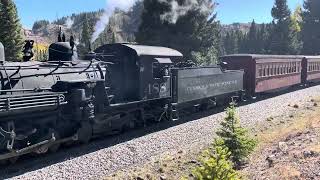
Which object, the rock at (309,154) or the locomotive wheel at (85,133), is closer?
the rock at (309,154)

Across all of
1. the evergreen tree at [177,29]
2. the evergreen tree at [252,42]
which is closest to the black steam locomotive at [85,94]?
the evergreen tree at [177,29]

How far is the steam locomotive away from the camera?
10953 millimetres

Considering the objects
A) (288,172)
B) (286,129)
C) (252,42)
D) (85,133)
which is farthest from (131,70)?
(252,42)

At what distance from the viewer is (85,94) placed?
1273 centimetres

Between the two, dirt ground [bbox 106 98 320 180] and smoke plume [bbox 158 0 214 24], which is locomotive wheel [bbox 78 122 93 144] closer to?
dirt ground [bbox 106 98 320 180]

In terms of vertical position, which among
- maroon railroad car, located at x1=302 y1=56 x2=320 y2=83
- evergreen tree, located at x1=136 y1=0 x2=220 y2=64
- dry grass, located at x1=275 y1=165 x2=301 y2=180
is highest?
evergreen tree, located at x1=136 y1=0 x2=220 y2=64

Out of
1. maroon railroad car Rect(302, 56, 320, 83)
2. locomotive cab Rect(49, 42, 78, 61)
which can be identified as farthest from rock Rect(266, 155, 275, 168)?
maroon railroad car Rect(302, 56, 320, 83)

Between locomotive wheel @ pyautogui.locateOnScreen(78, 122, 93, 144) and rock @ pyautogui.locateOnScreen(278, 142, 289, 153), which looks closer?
rock @ pyautogui.locateOnScreen(278, 142, 289, 153)

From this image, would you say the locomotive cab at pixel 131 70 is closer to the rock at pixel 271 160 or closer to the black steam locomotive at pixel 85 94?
the black steam locomotive at pixel 85 94

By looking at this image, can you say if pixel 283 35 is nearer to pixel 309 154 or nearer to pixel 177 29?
pixel 177 29

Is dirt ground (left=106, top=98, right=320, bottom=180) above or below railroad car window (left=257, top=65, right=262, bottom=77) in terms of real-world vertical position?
below

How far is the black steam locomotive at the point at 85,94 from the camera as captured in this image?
10.9m

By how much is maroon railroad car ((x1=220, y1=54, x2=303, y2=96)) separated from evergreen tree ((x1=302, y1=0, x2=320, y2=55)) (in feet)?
148

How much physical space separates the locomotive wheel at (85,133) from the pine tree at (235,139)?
4100 millimetres
